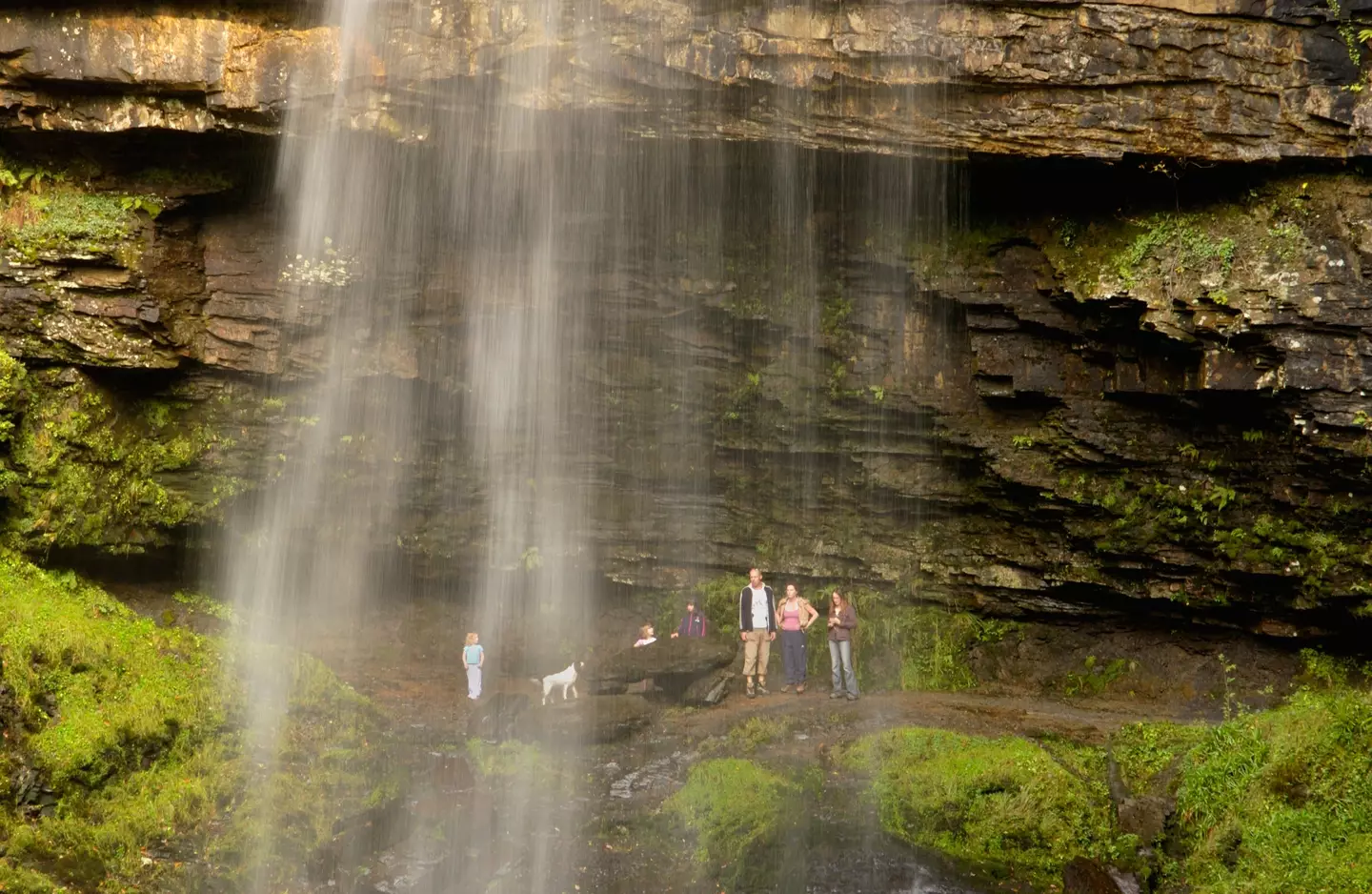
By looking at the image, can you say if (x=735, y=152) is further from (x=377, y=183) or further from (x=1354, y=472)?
(x=1354, y=472)

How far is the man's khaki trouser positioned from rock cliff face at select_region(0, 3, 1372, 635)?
6.58ft

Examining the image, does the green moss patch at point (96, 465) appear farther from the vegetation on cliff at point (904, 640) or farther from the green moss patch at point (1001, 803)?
the green moss patch at point (1001, 803)

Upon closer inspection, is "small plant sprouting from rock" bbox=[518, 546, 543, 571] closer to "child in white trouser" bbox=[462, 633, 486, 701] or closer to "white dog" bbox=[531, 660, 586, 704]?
"child in white trouser" bbox=[462, 633, 486, 701]

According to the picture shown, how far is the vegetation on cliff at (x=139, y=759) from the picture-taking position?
32.1 ft

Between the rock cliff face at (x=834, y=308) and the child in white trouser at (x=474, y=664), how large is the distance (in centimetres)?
211

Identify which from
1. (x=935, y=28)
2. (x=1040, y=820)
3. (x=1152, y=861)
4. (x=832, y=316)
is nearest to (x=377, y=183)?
(x=832, y=316)

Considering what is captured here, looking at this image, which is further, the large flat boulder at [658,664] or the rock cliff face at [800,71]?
the large flat boulder at [658,664]

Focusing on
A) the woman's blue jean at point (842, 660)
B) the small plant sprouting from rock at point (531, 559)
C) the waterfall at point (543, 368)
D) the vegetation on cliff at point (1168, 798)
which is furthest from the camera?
the small plant sprouting from rock at point (531, 559)

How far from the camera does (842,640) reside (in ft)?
44.3

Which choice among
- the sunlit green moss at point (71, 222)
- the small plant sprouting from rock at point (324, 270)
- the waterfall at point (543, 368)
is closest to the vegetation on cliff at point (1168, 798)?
the waterfall at point (543, 368)

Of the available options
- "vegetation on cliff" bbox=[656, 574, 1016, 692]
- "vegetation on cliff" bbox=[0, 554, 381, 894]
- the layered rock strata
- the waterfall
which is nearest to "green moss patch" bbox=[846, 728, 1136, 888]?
"vegetation on cliff" bbox=[656, 574, 1016, 692]

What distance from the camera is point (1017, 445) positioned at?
13.8 metres

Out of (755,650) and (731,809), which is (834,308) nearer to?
(755,650)

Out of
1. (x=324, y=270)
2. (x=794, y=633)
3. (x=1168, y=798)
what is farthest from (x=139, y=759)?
(x=1168, y=798)
